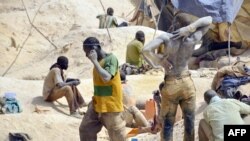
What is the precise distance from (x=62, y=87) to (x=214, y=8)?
3.52m

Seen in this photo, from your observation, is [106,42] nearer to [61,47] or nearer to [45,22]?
[61,47]

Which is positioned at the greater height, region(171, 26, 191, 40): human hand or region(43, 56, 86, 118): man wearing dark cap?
region(171, 26, 191, 40): human hand

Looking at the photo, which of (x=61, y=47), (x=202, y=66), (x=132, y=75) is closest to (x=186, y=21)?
(x=202, y=66)

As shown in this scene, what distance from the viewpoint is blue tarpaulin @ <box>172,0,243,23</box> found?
13.5 metres

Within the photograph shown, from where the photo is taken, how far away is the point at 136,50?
14484mm

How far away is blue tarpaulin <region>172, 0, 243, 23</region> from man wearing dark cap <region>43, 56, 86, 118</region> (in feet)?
10.3

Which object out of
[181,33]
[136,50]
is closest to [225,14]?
[136,50]

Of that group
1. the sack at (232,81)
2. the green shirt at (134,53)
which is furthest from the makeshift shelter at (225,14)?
the sack at (232,81)

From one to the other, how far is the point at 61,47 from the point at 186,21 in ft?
13.1

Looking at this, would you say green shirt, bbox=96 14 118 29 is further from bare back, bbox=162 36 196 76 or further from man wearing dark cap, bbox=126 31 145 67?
bare back, bbox=162 36 196 76

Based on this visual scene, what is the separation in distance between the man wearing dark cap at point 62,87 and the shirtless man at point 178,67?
11.1 feet

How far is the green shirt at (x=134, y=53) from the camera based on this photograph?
1452 centimetres

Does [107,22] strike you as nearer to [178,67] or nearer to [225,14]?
[225,14]

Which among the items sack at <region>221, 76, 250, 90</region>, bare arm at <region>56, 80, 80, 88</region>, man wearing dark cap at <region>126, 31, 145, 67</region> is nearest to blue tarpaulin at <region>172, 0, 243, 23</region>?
man wearing dark cap at <region>126, 31, 145, 67</region>
